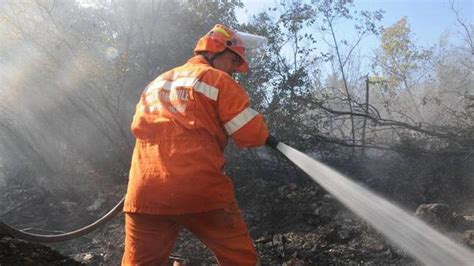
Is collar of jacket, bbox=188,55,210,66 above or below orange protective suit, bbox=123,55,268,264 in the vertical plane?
above

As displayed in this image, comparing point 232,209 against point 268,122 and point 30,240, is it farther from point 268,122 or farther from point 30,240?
point 268,122

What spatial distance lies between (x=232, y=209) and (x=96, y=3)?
23.8ft

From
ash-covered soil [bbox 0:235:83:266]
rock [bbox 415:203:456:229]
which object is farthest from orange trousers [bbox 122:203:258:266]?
rock [bbox 415:203:456:229]

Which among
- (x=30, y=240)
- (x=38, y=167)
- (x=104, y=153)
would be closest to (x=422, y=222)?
(x=30, y=240)

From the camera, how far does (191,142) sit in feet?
8.60

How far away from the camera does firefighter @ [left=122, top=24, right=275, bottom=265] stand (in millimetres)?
2607

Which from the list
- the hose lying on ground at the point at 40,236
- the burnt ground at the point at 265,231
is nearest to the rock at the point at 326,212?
the burnt ground at the point at 265,231

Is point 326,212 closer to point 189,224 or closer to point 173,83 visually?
point 189,224

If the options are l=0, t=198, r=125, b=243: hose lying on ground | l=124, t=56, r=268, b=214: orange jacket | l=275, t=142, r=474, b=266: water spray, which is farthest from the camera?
l=0, t=198, r=125, b=243: hose lying on ground

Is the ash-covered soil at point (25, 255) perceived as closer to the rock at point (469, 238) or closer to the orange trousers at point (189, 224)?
the orange trousers at point (189, 224)

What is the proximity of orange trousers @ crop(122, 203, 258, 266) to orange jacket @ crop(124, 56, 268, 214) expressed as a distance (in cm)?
9

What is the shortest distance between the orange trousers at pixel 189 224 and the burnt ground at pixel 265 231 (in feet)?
3.63

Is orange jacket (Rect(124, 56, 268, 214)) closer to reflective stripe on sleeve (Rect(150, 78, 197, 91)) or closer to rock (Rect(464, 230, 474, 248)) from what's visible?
reflective stripe on sleeve (Rect(150, 78, 197, 91))

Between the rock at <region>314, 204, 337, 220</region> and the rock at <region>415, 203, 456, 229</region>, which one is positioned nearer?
the rock at <region>415, 203, 456, 229</region>
